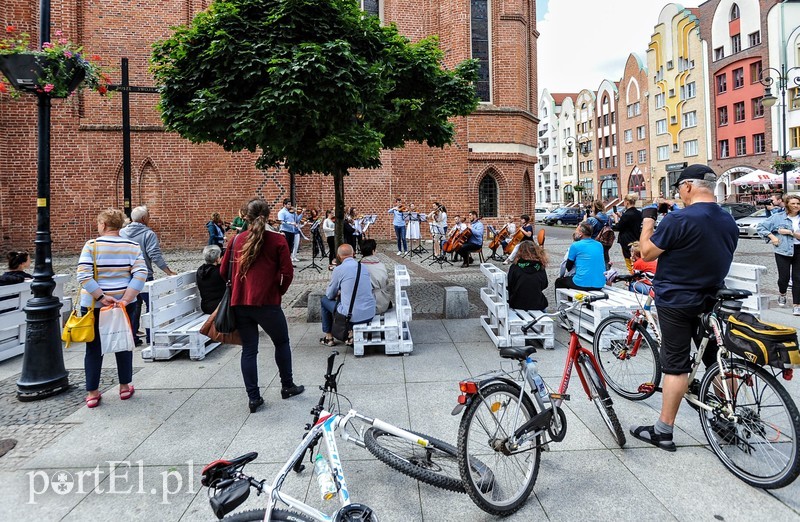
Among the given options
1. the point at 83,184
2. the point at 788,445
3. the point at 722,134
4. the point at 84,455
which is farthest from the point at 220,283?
the point at 722,134

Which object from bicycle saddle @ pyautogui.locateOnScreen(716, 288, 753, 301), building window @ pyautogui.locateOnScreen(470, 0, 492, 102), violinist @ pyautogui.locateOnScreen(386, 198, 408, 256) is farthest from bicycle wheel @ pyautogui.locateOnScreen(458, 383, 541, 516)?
building window @ pyautogui.locateOnScreen(470, 0, 492, 102)

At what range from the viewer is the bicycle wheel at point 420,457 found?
2980mm

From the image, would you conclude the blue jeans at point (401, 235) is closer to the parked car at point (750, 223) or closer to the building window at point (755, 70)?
the parked car at point (750, 223)

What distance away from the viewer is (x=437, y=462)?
3.09 meters

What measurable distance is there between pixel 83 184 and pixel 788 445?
22.1m

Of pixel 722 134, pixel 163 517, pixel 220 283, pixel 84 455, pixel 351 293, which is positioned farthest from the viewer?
pixel 722 134

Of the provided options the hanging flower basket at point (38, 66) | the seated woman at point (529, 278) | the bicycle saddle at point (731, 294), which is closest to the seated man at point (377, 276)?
the seated woman at point (529, 278)

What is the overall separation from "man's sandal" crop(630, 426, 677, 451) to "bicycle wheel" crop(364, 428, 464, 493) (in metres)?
1.61

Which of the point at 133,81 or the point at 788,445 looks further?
the point at 133,81

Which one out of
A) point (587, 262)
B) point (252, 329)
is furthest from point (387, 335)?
point (587, 262)

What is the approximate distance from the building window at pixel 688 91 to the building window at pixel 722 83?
249cm

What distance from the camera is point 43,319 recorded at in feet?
15.8

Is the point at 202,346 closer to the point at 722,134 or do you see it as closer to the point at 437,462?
the point at 437,462

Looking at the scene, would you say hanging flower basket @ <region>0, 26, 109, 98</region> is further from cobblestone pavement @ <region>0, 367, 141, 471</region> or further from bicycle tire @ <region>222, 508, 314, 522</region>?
bicycle tire @ <region>222, 508, 314, 522</region>
